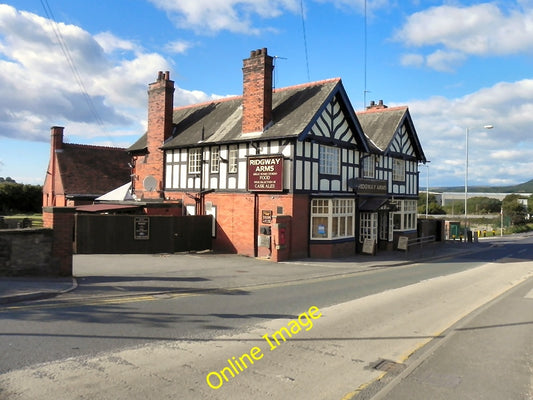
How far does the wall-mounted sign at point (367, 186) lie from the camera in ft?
76.8

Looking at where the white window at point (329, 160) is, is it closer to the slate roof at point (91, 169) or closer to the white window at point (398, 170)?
the white window at point (398, 170)

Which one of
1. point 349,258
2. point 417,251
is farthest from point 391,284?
point 417,251

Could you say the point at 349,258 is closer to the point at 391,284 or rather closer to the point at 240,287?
the point at 391,284

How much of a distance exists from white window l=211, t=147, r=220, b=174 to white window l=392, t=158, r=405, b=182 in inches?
481

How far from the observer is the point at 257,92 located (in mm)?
21562

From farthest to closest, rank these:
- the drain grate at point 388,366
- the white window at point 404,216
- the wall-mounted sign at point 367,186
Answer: the white window at point 404,216, the wall-mounted sign at point 367,186, the drain grate at point 388,366

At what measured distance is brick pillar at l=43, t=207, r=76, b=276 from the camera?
490 inches

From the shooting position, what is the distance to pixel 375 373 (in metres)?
6.19

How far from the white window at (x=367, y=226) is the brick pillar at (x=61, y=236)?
16159mm

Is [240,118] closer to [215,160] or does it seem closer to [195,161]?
[215,160]

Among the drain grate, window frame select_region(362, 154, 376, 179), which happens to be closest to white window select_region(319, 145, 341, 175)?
window frame select_region(362, 154, 376, 179)

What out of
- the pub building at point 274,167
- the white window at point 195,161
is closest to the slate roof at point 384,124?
the pub building at point 274,167

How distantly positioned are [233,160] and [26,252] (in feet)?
39.6

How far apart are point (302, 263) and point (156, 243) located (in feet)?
23.4
